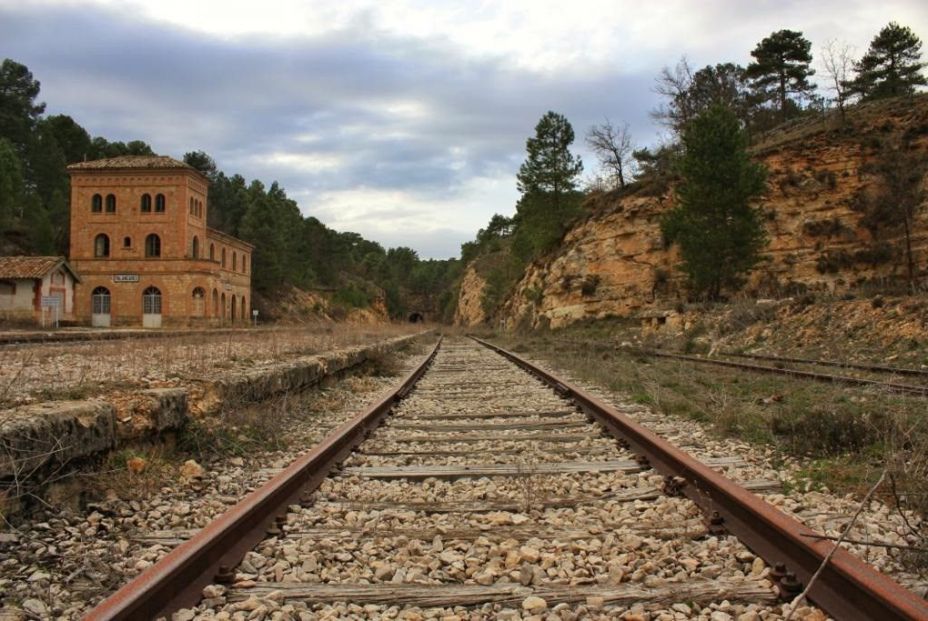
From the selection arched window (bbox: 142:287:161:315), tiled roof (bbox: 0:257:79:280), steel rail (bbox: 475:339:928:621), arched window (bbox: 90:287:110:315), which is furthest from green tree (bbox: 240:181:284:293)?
steel rail (bbox: 475:339:928:621)

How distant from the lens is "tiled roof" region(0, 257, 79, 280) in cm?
4186

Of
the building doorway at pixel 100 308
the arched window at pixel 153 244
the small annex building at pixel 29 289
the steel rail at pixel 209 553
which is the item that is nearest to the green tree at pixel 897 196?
the steel rail at pixel 209 553

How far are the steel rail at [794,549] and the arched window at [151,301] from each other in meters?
56.2

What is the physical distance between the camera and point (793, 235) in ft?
116

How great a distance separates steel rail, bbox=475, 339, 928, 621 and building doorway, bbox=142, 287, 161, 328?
5579 centimetres

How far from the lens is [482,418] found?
7.97 m

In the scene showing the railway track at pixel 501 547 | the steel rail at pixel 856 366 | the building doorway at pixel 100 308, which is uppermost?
the building doorway at pixel 100 308

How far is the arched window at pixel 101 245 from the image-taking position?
56.0m

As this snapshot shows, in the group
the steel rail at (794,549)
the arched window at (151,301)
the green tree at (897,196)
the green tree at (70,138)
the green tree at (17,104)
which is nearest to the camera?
the steel rail at (794,549)

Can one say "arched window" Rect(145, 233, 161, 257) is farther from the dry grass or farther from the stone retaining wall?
the stone retaining wall

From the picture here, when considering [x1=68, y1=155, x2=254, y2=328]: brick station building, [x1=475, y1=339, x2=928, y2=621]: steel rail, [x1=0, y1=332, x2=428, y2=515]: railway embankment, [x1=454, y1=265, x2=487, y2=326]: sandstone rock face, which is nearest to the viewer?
[x1=475, y1=339, x2=928, y2=621]: steel rail

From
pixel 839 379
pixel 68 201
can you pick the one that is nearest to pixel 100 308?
pixel 68 201

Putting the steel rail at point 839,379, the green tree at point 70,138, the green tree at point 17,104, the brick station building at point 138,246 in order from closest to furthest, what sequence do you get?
the steel rail at point 839,379
the brick station building at point 138,246
the green tree at point 17,104
the green tree at point 70,138

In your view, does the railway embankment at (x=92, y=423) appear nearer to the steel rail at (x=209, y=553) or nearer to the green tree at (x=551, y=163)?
the steel rail at (x=209, y=553)
